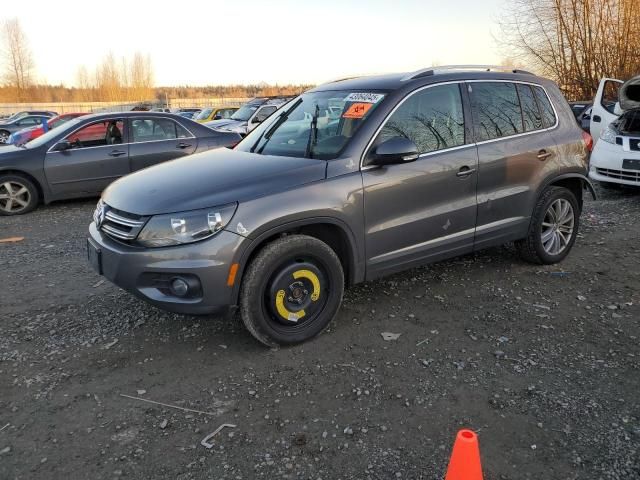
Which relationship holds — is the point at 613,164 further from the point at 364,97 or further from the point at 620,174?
the point at 364,97

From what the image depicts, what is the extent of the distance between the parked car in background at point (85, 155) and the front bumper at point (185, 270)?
539cm

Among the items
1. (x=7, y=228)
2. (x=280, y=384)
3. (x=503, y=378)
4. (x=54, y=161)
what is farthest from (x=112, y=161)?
(x=503, y=378)

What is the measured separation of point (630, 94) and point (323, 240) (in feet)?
26.6

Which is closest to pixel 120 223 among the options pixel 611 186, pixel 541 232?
pixel 541 232

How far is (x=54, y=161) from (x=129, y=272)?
560 centimetres

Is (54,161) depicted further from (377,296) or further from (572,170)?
(572,170)

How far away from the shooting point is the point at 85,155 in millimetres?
8078

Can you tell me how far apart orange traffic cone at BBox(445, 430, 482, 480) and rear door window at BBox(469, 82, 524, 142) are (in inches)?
113

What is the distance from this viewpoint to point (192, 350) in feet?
12.0

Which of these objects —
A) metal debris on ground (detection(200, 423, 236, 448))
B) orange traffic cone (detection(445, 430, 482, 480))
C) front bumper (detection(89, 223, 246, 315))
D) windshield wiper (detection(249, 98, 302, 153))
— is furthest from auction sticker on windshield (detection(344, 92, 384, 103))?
orange traffic cone (detection(445, 430, 482, 480))

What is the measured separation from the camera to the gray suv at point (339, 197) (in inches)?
128

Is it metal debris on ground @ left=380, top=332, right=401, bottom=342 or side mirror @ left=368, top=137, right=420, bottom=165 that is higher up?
side mirror @ left=368, top=137, right=420, bottom=165

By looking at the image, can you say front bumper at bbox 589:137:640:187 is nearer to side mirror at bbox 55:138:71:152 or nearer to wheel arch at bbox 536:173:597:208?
wheel arch at bbox 536:173:597:208

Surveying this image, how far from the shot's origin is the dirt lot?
256 centimetres
